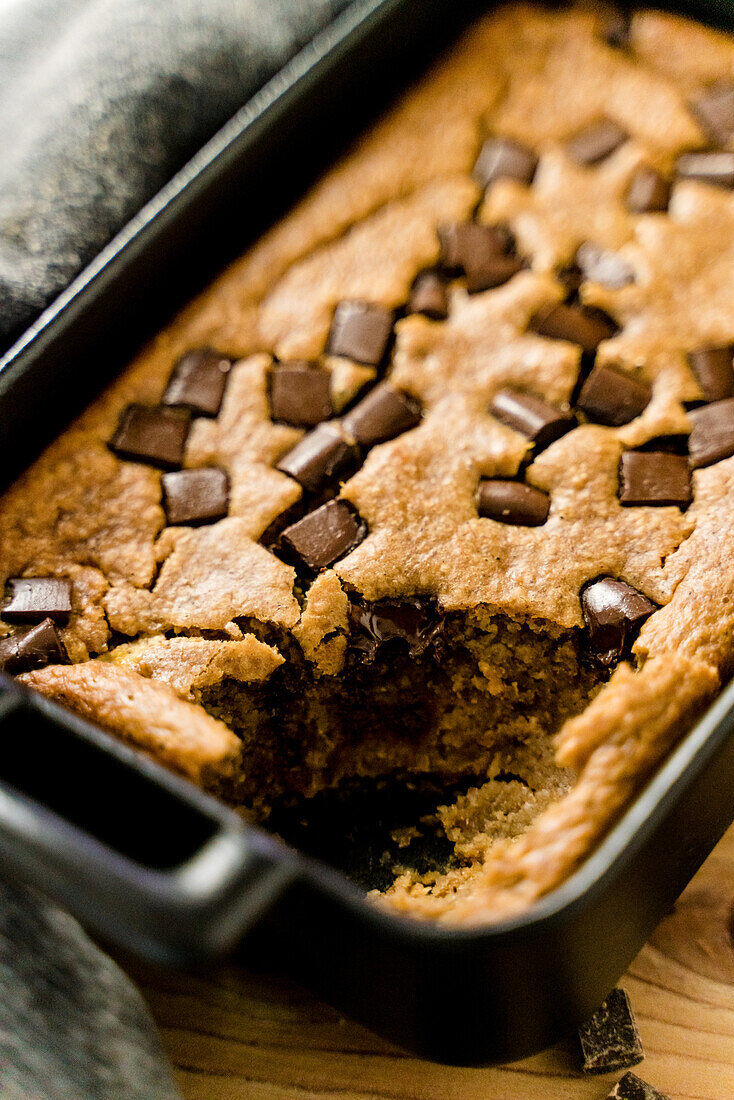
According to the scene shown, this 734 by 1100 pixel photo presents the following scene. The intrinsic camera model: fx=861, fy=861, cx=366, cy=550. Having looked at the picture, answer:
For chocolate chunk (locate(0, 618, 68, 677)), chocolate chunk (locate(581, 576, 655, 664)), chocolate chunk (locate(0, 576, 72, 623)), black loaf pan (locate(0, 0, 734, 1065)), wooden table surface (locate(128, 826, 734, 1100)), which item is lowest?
wooden table surface (locate(128, 826, 734, 1100))

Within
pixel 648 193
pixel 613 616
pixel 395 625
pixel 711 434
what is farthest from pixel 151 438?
pixel 648 193

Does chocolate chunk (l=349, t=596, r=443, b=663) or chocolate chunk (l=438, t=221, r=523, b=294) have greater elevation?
chocolate chunk (l=438, t=221, r=523, b=294)

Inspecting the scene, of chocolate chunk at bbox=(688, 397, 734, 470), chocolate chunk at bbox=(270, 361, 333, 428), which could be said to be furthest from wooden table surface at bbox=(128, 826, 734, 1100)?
chocolate chunk at bbox=(270, 361, 333, 428)

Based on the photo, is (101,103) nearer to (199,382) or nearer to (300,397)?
(199,382)

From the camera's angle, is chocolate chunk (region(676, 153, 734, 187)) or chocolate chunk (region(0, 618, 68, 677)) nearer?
chocolate chunk (region(0, 618, 68, 677))

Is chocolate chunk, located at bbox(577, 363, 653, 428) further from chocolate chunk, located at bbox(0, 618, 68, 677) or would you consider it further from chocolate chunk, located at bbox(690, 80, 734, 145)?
chocolate chunk, located at bbox(0, 618, 68, 677)

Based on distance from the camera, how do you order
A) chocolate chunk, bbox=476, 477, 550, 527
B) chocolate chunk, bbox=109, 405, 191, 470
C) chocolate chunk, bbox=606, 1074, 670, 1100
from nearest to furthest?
chocolate chunk, bbox=606, 1074, 670, 1100 → chocolate chunk, bbox=476, 477, 550, 527 → chocolate chunk, bbox=109, 405, 191, 470

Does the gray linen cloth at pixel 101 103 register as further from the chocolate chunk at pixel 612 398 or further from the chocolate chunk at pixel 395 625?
the chocolate chunk at pixel 612 398
